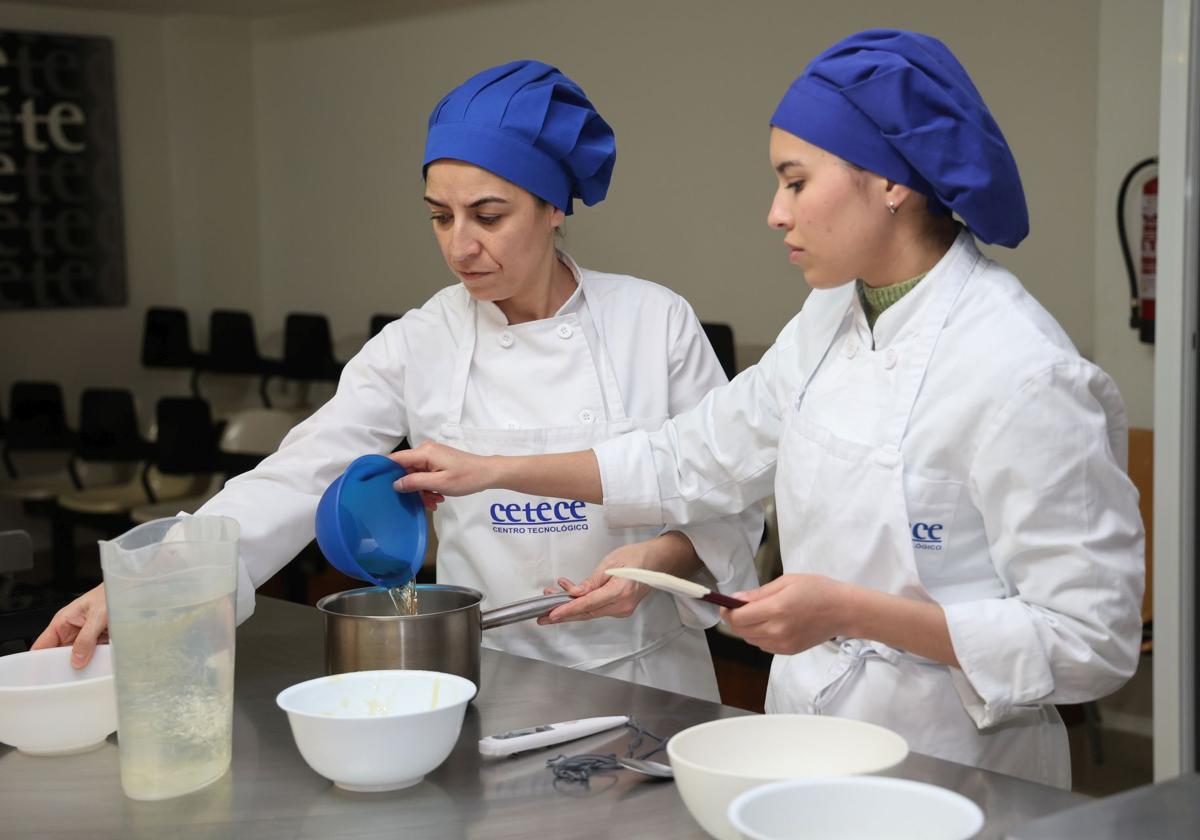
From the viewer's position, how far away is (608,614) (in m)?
1.57

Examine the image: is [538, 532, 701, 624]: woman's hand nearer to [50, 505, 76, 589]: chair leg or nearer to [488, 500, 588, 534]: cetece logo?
[488, 500, 588, 534]: cetece logo

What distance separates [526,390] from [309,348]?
14.5 ft

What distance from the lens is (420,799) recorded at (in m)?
1.17

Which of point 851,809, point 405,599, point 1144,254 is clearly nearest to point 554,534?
point 405,599

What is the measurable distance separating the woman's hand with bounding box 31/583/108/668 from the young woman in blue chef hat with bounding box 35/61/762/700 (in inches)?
7.5

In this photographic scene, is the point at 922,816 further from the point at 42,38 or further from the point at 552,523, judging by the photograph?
the point at 42,38

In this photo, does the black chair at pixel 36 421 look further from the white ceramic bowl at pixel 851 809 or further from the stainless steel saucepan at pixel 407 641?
the white ceramic bowl at pixel 851 809

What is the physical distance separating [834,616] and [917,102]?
48 centimetres

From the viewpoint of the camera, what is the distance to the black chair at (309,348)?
19.7 feet

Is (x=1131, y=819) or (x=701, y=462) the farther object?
(x=701, y=462)

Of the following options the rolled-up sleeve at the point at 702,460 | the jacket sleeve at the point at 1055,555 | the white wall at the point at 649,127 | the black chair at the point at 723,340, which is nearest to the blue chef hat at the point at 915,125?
the jacket sleeve at the point at 1055,555

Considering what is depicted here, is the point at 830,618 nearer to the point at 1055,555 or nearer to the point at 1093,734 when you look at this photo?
the point at 1055,555

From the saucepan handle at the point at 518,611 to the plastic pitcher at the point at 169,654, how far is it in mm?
301

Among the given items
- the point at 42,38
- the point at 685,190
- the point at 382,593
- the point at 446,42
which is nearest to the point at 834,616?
the point at 382,593
